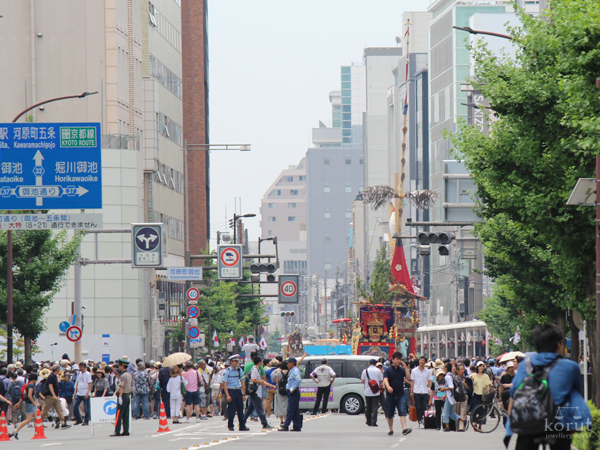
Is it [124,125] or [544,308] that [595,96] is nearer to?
[544,308]

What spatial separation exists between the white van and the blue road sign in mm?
8875

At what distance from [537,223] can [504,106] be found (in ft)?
7.99

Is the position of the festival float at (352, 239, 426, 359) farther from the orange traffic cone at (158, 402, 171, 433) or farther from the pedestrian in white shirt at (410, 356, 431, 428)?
the orange traffic cone at (158, 402, 171, 433)

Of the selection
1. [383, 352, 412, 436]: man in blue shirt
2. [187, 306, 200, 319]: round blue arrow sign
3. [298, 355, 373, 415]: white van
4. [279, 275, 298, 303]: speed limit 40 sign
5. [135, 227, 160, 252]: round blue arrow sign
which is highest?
[135, 227, 160, 252]: round blue arrow sign

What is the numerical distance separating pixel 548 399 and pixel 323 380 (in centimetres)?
2128

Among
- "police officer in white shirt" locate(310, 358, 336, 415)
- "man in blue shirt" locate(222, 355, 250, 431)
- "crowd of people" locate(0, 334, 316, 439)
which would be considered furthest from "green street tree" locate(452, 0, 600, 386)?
"police officer in white shirt" locate(310, 358, 336, 415)

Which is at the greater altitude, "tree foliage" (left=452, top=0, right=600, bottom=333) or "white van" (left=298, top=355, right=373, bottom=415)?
"tree foliage" (left=452, top=0, right=600, bottom=333)

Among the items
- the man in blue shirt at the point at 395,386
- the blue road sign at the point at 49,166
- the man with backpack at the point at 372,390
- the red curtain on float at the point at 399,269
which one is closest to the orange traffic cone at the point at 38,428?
the blue road sign at the point at 49,166

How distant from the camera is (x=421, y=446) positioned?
18.5m

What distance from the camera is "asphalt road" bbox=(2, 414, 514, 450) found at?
723 inches

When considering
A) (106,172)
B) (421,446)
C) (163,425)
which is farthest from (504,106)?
(106,172)

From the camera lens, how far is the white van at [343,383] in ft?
102

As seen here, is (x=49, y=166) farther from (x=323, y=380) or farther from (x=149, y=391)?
(x=323, y=380)

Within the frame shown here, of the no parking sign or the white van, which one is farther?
the no parking sign
